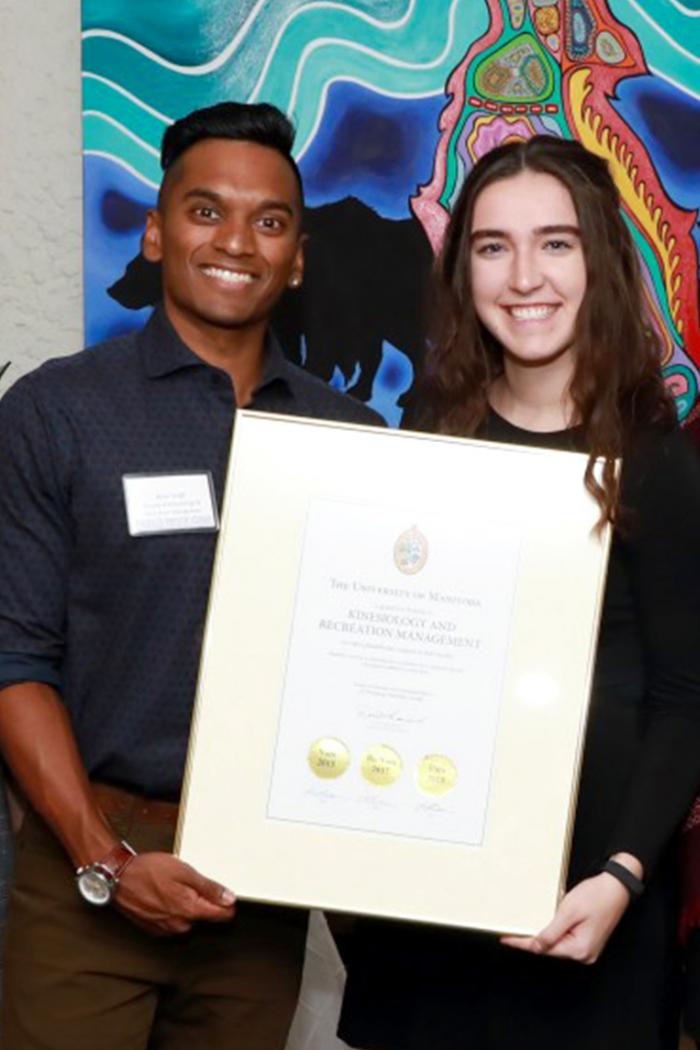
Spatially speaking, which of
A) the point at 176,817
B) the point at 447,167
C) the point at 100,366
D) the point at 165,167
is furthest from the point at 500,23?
the point at 176,817

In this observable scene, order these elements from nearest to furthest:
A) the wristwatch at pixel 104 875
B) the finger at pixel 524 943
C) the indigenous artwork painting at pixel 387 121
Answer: the finger at pixel 524 943, the wristwatch at pixel 104 875, the indigenous artwork painting at pixel 387 121

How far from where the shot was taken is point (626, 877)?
1.71 m

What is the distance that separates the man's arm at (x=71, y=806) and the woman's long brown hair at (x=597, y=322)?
621mm

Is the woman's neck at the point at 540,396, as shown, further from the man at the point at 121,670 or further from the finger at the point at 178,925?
the finger at the point at 178,925

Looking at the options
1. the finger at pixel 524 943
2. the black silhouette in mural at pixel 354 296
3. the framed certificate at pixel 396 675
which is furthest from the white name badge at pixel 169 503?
the black silhouette in mural at pixel 354 296

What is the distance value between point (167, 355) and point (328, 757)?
1.86 ft

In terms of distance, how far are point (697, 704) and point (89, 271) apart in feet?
4.22

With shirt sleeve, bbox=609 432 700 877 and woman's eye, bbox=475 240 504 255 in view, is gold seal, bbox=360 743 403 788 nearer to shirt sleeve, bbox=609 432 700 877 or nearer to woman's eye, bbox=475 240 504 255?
shirt sleeve, bbox=609 432 700 877

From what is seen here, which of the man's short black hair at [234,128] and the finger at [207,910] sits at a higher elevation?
the man's short black hair at [234,128]

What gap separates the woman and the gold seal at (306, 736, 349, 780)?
27 centimetres

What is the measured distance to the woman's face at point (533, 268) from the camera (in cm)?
184

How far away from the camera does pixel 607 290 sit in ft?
6.04

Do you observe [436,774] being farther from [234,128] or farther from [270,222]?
[234,128]

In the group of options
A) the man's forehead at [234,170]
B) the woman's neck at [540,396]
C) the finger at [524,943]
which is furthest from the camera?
the man's forehead at [234,170]
